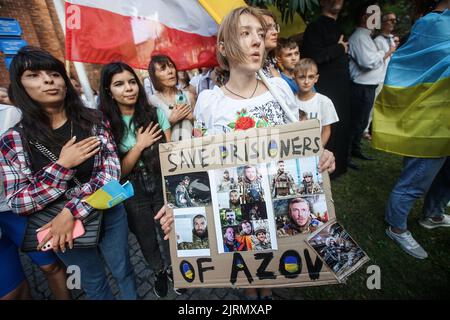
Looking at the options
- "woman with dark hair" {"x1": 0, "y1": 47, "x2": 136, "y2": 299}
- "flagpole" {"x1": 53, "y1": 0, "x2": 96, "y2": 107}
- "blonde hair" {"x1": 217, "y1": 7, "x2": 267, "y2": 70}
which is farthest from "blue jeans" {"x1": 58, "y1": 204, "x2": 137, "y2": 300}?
"blonde hair" {"x1": 217, "y1": 7, "x2": 267, "y2": 70}

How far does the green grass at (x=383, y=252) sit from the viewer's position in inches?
78.0

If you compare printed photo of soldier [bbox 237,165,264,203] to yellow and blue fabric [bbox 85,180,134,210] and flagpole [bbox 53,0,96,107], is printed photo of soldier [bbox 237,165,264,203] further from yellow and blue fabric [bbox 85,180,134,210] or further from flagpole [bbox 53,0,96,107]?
flagpole [bbox 53,0,96,107]

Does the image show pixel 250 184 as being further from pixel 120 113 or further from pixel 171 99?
pixel 171 99

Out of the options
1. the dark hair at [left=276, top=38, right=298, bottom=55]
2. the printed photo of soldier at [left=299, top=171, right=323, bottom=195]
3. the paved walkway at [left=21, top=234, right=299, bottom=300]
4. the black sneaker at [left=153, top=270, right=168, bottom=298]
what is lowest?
the paved walkway at [left=21, top=234, right=299, bottom=300]

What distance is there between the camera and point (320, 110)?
2584 millimetres

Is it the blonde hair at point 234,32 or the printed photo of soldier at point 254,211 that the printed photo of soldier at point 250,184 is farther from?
the blonde hair at point 234,32

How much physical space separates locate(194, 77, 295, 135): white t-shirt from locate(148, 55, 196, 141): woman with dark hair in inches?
30.8

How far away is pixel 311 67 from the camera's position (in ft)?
8.18

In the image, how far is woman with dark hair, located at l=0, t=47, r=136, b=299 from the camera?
1342 mm

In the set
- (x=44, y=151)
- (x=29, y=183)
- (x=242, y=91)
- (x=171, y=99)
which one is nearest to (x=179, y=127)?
(x=171, y=99)

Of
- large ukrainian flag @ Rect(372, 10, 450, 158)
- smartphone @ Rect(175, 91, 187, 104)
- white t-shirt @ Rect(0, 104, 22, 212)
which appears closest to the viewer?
white t-shirt @ Rect(0, 104, 22, 212)

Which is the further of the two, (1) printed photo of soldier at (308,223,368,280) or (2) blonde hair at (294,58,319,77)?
(2) blonde hair at (294,58,319,77)

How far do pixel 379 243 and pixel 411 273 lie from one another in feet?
1.25

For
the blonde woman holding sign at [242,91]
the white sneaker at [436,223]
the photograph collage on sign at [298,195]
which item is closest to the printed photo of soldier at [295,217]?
the photograph collage on sign at [298,195]
